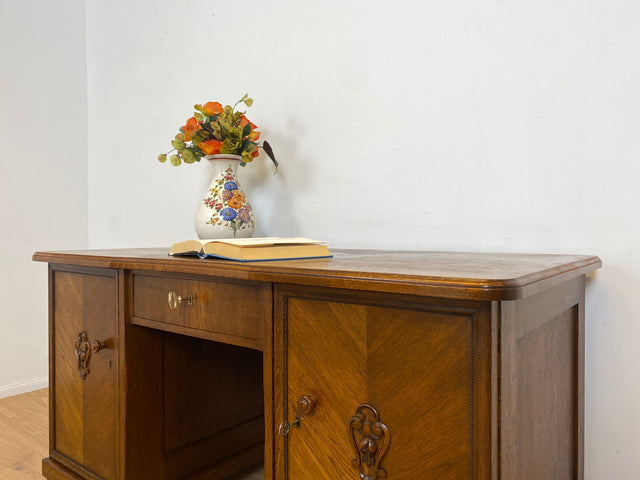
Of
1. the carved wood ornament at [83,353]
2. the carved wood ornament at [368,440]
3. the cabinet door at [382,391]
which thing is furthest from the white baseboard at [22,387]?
the carved wood ornament at [368,440]

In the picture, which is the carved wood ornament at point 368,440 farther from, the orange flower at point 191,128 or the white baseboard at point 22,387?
the white baseboard at point 22,387

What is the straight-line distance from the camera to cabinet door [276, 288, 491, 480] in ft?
2.04

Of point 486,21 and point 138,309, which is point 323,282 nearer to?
point 138,309

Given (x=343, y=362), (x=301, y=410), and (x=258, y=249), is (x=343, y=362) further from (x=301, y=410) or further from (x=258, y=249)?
(x=258, y=249)

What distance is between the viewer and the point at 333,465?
755 mm

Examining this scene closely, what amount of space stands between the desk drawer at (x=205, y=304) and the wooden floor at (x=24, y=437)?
0.70 meters

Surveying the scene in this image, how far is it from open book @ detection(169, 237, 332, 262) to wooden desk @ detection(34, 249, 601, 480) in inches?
1.8

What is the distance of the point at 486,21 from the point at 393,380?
3.08 feet

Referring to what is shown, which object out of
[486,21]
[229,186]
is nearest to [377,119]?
[486,21]

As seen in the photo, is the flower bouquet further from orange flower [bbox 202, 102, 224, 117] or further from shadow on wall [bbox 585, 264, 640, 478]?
shadow on wall [bbox 585, 264, 640, 478]

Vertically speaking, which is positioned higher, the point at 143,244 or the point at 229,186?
the point at 229,186

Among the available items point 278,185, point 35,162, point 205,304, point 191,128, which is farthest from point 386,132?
point 35,162

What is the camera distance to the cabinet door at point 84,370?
1.22m

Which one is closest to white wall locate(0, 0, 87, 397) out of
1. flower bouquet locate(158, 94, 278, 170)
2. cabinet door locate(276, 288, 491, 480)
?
flower bouquet locate(158, 94, 278, 170)
